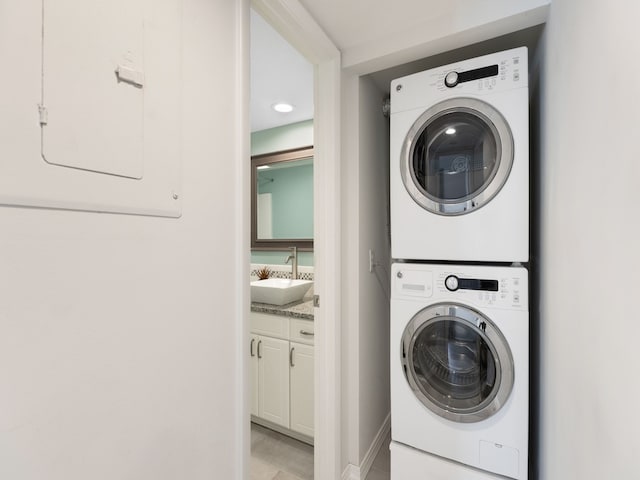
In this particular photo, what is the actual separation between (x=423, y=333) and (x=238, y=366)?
897mm

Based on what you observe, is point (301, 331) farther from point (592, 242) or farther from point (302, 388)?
point (592, 242)

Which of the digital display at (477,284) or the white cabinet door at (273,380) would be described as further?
the white cabinet door at (273,380)

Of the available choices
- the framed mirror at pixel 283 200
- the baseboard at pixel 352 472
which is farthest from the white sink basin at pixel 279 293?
the baseboard at pixel 352 472

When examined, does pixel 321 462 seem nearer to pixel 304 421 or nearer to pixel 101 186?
pixel 304 421

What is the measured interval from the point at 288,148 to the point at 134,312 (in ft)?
7.26

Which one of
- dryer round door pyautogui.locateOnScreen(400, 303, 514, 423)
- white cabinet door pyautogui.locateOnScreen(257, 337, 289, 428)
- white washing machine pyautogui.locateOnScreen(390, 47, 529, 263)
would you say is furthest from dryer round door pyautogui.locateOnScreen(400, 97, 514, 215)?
white cabinet door pyautogui.locateOnScreen(257, 337, 289, 428)

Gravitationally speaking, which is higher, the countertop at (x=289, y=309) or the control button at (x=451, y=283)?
the control button at (x=451, y=283)

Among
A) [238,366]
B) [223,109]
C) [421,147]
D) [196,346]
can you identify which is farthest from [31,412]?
[421,147]

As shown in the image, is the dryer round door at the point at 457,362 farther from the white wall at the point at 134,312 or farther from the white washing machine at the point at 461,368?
the white wall at the point at 134,312

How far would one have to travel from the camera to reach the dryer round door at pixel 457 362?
1.32m

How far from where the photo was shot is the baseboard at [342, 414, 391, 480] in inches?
65.9

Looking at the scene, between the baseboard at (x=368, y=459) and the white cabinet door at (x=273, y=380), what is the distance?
0.51 m

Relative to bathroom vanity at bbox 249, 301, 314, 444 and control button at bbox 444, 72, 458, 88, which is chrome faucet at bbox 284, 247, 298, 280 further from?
control button at bbox 444, 72, 458, 88

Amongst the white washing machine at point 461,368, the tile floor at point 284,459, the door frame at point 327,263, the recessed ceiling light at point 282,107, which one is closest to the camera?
the white washing machine at point 461,368
